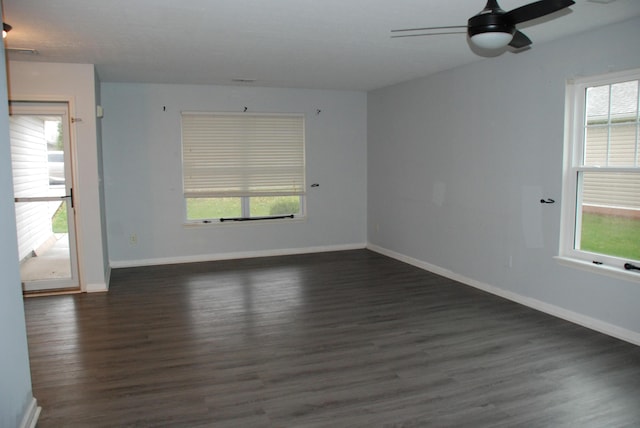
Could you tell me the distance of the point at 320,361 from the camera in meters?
3.35

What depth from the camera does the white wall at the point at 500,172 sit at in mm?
3850

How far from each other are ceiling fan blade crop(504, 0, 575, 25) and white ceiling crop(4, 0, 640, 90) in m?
0.64

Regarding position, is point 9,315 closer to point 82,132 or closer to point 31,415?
point 31,415

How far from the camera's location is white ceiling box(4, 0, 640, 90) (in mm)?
3188

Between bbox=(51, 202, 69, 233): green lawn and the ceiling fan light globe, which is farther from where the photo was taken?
bbox=(51, 202, 69, 233): green lawn

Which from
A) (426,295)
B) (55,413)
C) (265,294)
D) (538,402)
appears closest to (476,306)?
(426,295)

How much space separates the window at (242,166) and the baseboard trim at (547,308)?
2286mm

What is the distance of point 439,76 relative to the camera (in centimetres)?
563

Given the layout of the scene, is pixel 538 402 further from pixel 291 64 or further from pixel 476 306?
pixel 291 64

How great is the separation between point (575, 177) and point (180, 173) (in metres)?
4.92

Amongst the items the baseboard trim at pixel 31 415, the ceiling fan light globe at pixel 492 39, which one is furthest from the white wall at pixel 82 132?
the ceiling fan light globe at pixel 492 39

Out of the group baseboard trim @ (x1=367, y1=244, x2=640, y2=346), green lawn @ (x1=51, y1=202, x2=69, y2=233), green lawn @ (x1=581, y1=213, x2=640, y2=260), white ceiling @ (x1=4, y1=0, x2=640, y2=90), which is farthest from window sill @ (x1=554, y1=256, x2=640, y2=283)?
green lawn @ (x1=51, y1=202, x2=69, y2=233)

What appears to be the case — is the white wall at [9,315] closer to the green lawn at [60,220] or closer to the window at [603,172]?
the green lawn at [60,220]

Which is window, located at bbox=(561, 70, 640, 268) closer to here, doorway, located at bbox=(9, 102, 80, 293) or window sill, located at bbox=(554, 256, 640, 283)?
window sill, located at bbox=(554, 256, 640, 283)
